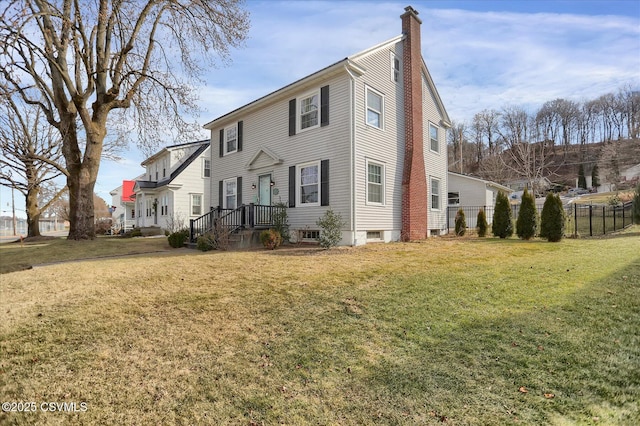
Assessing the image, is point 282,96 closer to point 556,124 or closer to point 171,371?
point 171,371

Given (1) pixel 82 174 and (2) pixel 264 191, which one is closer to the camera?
(2) pixel 264 191

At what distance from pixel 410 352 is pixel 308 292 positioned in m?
2.19

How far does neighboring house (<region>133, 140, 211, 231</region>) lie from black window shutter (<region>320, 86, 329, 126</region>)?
550 inches

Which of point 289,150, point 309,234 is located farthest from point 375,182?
point 289,150

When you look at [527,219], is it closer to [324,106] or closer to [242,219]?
[324,106]

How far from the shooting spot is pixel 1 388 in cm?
328

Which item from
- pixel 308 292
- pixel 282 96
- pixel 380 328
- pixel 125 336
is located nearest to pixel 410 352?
pixel 380 328

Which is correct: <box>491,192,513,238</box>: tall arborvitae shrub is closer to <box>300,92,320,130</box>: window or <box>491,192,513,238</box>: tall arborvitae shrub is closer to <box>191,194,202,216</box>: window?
<box>300,92,320,130</box>: window

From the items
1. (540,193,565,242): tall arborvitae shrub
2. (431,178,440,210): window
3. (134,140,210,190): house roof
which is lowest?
(540,193,565,242): tall arborvitae shrub

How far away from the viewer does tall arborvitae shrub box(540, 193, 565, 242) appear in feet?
36.7

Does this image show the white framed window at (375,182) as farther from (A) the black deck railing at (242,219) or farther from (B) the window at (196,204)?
(B) the window at (196,204)

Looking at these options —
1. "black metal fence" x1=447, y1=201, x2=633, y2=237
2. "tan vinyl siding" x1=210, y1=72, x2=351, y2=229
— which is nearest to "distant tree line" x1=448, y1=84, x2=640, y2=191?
"black metal fence" x1=447, y1=201, x2=633, y2=237

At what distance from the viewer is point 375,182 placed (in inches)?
464

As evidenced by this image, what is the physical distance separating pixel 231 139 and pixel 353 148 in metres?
7.70
